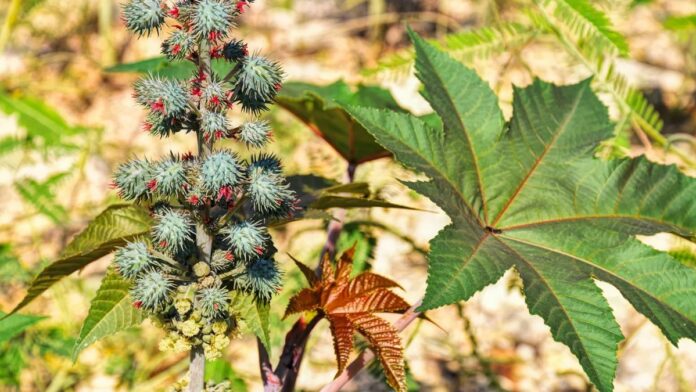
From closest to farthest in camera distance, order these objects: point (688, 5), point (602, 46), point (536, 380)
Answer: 1. point (602, 46)
2. point (536, 380)
3. point (688, 5)

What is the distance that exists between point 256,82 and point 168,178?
0.53 ft

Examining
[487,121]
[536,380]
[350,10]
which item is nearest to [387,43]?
[350,10]

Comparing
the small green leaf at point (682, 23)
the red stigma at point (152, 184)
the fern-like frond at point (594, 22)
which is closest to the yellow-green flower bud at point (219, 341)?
the red stigma at point (152, 184)

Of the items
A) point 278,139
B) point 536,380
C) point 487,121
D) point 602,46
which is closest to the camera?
point 487,121

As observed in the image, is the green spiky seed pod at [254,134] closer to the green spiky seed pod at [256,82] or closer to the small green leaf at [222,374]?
the green spiky seed pod at [256,82]

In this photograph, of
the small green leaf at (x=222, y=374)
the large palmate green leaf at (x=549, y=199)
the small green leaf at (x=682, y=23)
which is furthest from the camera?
the small green leaf at (x=682, y=23)

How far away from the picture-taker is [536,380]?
3070 millimetres

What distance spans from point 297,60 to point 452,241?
3.75 meters

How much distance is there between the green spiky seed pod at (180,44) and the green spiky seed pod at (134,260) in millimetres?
250

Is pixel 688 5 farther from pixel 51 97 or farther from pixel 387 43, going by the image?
pixel 51 97

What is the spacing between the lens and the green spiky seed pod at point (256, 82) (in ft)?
3.30

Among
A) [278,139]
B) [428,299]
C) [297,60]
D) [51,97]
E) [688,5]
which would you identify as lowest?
[428,299]

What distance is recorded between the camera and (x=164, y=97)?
3.18 ft

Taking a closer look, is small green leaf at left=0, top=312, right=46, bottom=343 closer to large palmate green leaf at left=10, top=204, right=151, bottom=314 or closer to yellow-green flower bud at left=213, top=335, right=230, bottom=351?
large palmate green leaf at left=10, top=204, right=151, bottom=314
